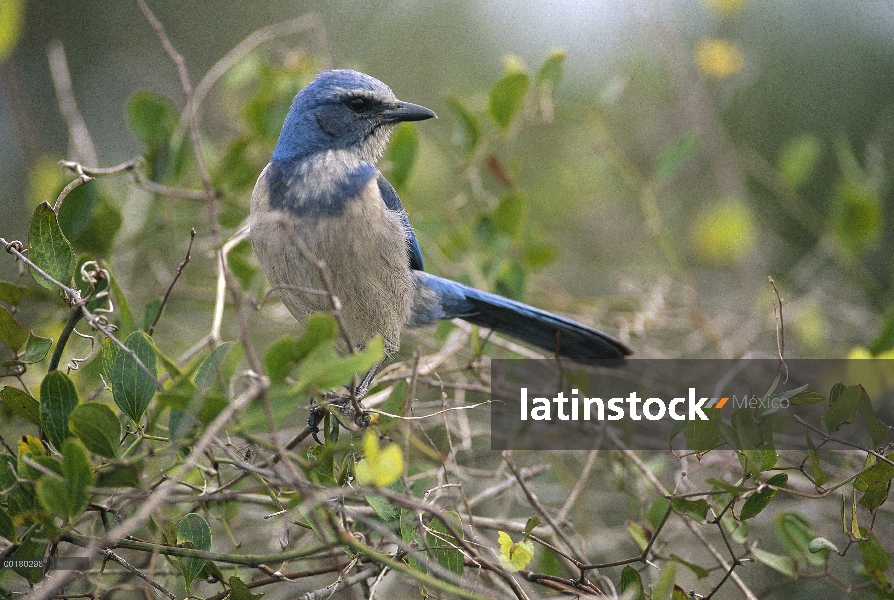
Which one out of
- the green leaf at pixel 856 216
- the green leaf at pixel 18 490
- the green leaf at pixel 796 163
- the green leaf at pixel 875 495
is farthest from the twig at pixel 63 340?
the green leaf at pixel 796 163

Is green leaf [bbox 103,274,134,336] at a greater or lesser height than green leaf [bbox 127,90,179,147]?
lesser

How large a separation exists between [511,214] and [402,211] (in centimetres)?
56

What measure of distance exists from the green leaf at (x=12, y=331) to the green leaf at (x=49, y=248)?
122 mm

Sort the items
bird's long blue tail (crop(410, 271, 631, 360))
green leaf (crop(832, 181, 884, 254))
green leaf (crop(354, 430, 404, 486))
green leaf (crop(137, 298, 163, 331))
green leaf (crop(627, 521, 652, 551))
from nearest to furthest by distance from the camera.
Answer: green leaf (crop(354, 430, 404, 486)) < green leaf (crop(627, 521, 652, 551)) < green leaf (crop(137, 298, 163, 331)) < bird's long blue tail (crop(410, 271, 631, 360)) < green leaf (crop(832, 181, 884, 254))

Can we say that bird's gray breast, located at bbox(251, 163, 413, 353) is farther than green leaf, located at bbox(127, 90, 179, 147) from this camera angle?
No

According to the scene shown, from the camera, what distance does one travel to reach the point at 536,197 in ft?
17.3

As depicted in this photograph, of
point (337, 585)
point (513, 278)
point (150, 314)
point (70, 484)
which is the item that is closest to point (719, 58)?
point (513, 278)

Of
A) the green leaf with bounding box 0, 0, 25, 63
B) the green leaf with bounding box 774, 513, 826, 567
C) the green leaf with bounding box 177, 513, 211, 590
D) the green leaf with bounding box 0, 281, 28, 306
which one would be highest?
the green leaf with bounding box 0, 0, 25, 63

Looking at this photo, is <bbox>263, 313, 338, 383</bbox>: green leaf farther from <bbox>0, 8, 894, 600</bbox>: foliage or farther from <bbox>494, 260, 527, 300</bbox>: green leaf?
<bbox>494, 260, 527, 300</bbox>: green leaf

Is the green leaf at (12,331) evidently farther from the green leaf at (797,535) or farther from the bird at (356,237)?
the green leaf at (797,535)

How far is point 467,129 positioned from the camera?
143 inches

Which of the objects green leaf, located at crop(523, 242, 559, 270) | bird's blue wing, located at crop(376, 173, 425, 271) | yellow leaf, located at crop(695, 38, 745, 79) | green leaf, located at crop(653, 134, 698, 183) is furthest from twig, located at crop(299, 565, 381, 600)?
yellow leaf, located at crop(695, 38, 745, 79)

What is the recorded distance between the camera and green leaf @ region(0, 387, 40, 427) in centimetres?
204

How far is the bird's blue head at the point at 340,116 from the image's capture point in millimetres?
3166
